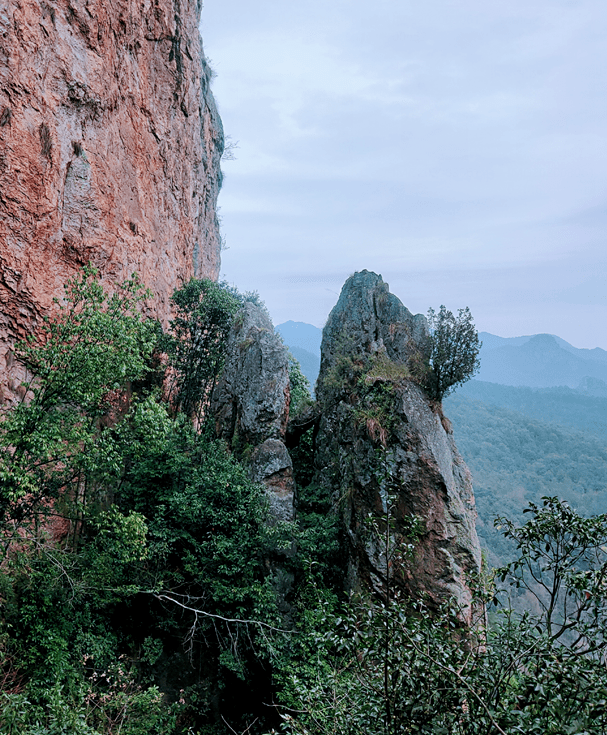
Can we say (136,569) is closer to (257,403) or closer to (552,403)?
(257,403)

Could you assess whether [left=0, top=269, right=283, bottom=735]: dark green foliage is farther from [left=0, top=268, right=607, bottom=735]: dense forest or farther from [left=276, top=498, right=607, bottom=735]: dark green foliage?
[left=276, top=498, right=607, bottom=735]: dark green foliage

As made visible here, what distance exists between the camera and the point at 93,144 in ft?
44.6

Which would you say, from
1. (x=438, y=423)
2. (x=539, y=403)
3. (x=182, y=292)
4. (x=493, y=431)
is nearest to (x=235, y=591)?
(x=438, y=423)

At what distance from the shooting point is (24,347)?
883 centimetres

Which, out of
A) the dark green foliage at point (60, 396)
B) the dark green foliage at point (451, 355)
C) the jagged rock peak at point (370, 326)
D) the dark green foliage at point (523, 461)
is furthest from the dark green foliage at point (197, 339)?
the dark green foliage at point (523, 461)

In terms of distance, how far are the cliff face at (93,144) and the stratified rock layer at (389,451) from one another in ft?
27.5

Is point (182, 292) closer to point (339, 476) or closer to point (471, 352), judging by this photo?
point (339, 476)

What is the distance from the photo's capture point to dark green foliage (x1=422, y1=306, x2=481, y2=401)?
1325 centimetres

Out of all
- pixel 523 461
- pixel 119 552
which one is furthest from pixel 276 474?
pixel 523 461

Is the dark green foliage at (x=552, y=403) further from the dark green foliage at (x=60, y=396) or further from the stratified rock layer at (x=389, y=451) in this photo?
the dark green foliage at (x=60, y=396)

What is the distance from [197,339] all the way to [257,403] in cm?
413

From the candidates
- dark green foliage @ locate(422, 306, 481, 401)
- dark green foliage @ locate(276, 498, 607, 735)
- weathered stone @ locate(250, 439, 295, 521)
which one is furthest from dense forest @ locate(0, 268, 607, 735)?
dark green foliage @ locate(422, 306, 481, 401)

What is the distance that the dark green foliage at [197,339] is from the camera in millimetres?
16438

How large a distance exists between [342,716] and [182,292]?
49.7 feet
